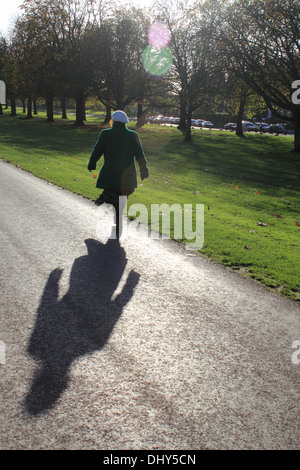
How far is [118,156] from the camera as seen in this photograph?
7164 millimetres

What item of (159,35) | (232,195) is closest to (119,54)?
(159,35)

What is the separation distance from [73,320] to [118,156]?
12.0 feet

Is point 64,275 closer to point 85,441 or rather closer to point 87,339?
point 87,339

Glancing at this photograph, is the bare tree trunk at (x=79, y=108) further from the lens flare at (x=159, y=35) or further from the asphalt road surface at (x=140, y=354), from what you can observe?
the asphalt road surface at (x=140, y=354)

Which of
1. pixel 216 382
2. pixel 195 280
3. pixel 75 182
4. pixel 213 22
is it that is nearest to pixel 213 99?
pixel 213 22

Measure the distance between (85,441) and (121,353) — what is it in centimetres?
108

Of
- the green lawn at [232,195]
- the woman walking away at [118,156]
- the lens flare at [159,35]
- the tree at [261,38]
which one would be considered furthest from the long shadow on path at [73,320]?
the lens flare at [159,35]

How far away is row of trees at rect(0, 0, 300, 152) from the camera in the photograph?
87.8ft

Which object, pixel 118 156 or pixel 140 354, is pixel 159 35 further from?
pixel 140 354

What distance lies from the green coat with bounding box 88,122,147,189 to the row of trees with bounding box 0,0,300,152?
73.2ft

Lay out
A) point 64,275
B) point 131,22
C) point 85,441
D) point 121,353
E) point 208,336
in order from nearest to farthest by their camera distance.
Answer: point 85,441, point 121,353, point 208,336, point 64,275, point 131,22

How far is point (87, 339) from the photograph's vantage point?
393 centimetres

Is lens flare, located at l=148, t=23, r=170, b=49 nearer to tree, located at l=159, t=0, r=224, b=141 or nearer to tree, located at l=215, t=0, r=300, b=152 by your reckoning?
tree, located at l=159, t=0, r=224, b=141

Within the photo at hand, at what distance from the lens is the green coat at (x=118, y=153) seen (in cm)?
712
